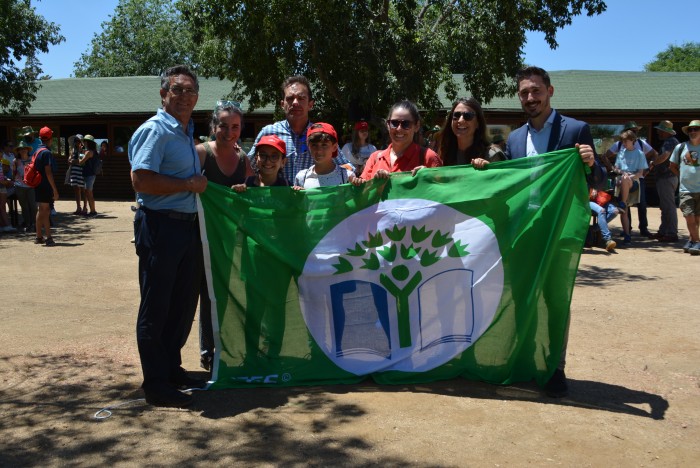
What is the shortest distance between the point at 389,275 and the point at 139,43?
60649mm

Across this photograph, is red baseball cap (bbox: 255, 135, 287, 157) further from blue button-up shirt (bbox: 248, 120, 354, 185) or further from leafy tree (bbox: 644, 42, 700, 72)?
leafy tree (bbox: 644, 42, 700, 72)

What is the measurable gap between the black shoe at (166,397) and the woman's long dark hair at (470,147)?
245cm

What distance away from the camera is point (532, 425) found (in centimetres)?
398

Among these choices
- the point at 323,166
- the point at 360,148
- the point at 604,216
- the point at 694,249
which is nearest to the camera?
the point at 323,166

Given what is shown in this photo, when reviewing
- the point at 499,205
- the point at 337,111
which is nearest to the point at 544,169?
the point at 499,205

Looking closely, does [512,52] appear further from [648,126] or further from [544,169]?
[648,126]

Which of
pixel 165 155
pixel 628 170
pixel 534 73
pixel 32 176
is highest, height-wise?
pixel 534 73

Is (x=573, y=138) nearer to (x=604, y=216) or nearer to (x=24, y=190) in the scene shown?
(x=604, y=216)

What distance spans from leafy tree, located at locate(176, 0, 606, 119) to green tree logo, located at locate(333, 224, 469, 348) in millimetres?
7995

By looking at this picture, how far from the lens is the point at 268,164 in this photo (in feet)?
16.0

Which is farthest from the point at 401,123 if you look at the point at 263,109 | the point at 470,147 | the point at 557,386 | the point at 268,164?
the point at 263,109

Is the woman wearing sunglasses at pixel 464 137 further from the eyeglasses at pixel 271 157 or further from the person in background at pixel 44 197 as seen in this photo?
the person in background at pixel 44 197

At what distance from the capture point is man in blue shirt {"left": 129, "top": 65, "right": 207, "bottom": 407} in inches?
165

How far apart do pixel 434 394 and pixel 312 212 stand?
1.49m
